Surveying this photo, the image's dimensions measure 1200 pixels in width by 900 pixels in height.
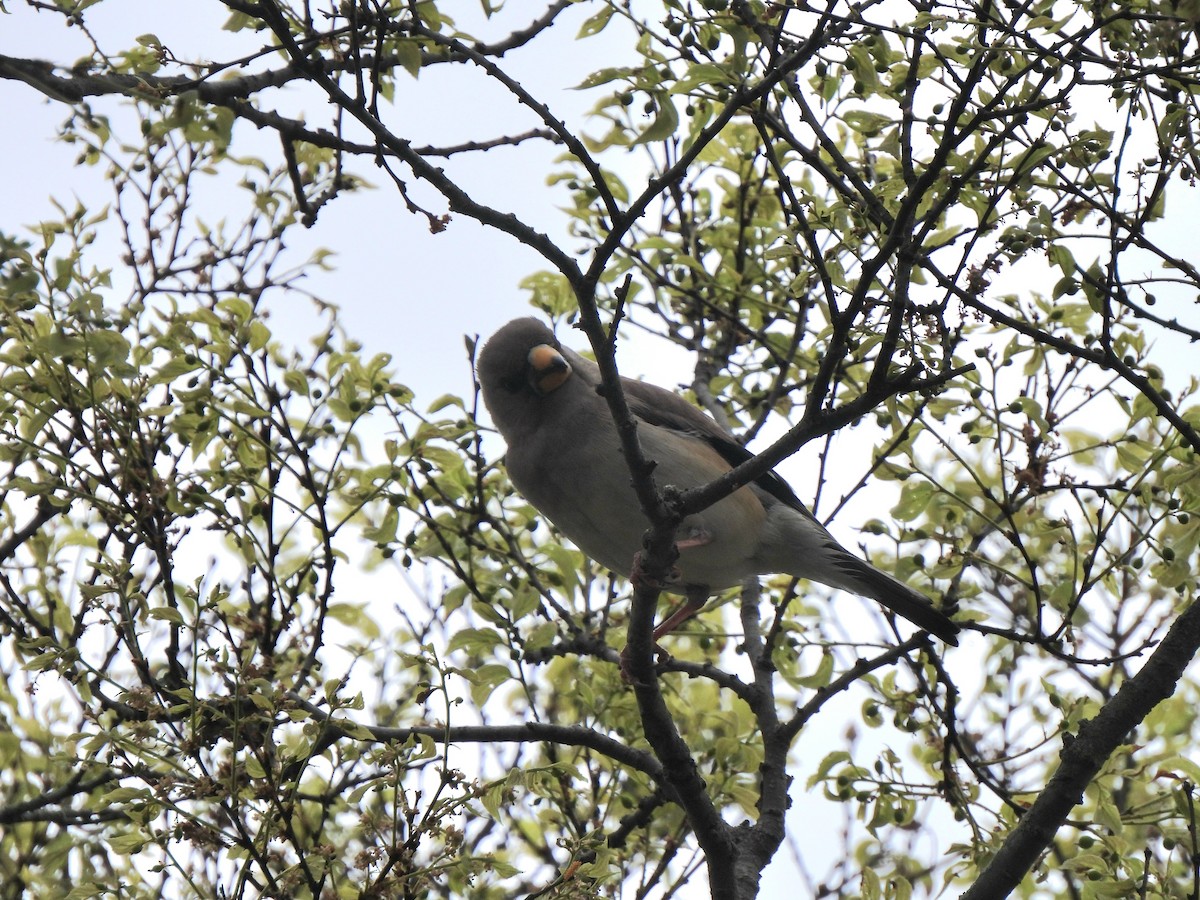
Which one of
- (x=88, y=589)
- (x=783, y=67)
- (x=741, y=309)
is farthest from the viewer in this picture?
(x=741, y=309)

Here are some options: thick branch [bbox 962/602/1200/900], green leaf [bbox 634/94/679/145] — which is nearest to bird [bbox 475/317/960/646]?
thick branch [bbox 962/602/1200/900]

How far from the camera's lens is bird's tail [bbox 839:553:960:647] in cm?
589

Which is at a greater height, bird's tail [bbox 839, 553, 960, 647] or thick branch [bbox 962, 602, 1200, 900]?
bird's tail [bbox 839, 553, 960, 647]

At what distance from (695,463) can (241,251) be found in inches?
105

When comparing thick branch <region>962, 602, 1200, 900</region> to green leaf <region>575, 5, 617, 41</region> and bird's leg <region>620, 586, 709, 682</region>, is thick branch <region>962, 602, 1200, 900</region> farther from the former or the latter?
green leaf <region>575, 5, 617, 41</region>

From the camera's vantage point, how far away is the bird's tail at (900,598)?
5.89 meters

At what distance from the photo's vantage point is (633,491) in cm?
588

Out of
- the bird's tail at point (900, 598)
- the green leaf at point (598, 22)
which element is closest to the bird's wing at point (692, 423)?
the bird's tail at point (900, 598)

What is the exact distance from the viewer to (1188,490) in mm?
4824

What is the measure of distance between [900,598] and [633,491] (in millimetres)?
1492

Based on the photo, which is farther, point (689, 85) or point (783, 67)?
point (689, 85)

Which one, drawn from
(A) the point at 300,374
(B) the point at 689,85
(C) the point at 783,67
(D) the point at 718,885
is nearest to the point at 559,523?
(A) the point at 300,374

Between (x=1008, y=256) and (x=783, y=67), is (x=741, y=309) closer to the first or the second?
(x=1008, y=256)

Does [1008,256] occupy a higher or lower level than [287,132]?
lower
